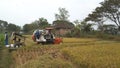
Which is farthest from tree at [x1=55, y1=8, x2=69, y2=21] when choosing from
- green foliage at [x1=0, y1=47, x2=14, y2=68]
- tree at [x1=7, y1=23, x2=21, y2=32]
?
green foliage at [x1=0, y1=47, x2=14, y2=68]

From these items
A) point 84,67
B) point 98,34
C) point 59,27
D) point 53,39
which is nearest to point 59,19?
point 59,27

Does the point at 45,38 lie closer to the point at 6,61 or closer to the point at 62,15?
the point at 6,61

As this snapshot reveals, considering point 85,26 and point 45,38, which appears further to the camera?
point 85,26

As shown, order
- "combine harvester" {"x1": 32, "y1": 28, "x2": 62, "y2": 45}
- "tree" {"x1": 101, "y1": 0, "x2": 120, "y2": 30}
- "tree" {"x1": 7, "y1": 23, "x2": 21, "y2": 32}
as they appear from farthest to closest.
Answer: "tree" {"x1": 7, "y1": 23, "x2": 21, "y2": 32} < "tree" {"x1": 101, "y1": 0, "x2": 120, "y2": 30} < "combine harvester" {"x1": 32, "y1": 28, "x2": 62, "y2": 45}

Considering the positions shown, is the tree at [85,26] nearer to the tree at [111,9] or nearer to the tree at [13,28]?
the tree at [111,9]

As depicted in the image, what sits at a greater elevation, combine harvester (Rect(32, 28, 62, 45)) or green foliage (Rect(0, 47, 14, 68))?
combine harvester (Rect(32, 28, 62, 45))

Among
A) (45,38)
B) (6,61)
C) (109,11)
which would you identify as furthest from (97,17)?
(6,61)

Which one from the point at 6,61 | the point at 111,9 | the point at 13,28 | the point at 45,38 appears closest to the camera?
the point at 6,61

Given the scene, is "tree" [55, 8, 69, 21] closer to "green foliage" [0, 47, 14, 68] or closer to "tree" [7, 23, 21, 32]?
"tree" [7, 23, 21, 32]

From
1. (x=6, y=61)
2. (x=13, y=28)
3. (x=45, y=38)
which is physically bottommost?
(x=6, y=61)

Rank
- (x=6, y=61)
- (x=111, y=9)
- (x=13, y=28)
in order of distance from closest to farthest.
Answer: (x=6, y=61), (x=111, y=9), (x=13, y=28)

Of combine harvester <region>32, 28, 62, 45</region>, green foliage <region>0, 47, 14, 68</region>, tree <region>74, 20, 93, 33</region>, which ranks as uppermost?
tree <region>74, 20, 93, 33</region>

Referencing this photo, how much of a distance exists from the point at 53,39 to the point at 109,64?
51.2 ft

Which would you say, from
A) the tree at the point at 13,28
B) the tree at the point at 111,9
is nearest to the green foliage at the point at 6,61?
the tree at the point at 111,9
